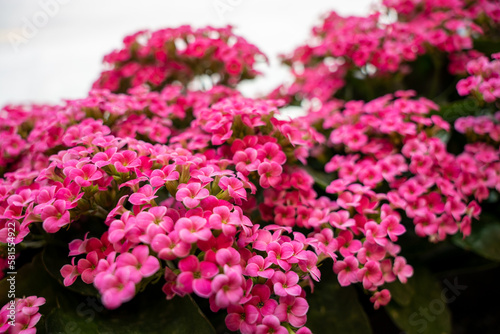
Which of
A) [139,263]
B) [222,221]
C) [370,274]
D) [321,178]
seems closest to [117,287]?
[139,263]

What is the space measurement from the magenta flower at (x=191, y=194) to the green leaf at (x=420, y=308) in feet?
1.36

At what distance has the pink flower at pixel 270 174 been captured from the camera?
51 cm

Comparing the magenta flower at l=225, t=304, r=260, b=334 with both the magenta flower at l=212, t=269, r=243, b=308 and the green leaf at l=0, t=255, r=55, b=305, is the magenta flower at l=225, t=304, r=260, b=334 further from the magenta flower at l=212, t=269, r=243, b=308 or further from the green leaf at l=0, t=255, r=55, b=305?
the green leaf at l=0, t=255, r=55, b=305

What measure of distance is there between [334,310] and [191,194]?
13.7 inches

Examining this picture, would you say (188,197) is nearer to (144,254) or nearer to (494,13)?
(144,254)

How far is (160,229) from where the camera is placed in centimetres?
37

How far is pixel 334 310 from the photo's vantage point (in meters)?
0.58

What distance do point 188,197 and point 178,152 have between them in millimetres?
136

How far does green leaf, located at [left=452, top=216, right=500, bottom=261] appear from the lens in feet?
2.03

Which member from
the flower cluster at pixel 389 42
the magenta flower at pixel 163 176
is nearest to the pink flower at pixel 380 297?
the magenta flower at pixel 163 176

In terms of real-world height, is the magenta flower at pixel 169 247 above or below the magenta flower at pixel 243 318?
above

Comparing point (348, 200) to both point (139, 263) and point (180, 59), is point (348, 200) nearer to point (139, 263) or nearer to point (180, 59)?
point (139, 263)

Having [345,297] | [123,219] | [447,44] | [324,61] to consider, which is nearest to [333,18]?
[324,61]

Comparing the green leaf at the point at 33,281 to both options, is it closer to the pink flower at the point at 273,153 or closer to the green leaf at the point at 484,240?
the pink flower at the point at 273,153
